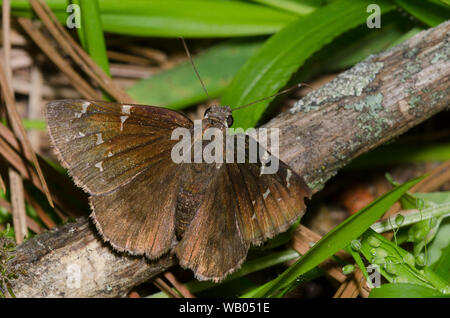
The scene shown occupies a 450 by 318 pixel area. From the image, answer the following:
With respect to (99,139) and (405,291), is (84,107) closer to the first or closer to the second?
(99,139)

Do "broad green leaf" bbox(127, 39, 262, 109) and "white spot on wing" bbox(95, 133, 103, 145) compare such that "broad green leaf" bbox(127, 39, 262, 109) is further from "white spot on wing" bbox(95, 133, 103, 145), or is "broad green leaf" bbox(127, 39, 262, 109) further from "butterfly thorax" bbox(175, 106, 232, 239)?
"white spot on wing" bbox(95, 133, 103, 145)

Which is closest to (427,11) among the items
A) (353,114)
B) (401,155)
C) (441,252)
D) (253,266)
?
(353,114)

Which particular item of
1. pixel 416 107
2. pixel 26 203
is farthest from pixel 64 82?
pixel 416 107

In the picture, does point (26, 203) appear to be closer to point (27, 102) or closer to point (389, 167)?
point (27, 102)

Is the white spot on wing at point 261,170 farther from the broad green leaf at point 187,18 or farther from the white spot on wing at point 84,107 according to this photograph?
the broad green leaf at point 187,18

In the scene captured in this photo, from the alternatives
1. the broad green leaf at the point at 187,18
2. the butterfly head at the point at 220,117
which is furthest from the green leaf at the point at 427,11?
the butterfly head at the point at 220,117

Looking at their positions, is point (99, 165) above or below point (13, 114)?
below
